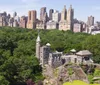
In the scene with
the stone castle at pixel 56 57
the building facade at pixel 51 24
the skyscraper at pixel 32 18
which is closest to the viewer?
the stone castle at pixel 56 57

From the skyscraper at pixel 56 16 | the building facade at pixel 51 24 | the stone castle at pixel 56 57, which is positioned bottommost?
the stone castle at pixel 56 57

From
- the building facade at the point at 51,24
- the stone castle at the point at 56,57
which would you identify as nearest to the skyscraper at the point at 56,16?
the building facade at the point at 51,24

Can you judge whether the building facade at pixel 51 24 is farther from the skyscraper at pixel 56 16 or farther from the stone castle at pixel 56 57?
the stone castle at pixel 56 57

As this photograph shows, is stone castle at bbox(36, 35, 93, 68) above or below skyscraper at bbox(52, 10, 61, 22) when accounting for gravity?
below

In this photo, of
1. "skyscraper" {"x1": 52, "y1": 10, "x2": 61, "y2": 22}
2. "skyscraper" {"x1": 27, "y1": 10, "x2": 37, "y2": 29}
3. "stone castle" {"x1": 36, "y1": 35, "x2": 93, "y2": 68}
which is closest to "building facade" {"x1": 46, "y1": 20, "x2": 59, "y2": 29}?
"skyscraper" {"x1": 27, "y1": 10, "x2": 37, "y2": 29}

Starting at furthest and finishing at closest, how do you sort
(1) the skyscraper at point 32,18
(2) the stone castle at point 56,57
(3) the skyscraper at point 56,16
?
(3) the skyscraper at point 56,16 < (1) the skyscraper at point 32,18 < (2) the stone castle at point 56,57

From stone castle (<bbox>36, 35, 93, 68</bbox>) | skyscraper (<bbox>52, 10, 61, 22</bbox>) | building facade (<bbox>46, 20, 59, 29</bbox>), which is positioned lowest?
stone castle (<bbox>36, 35, 93, 68</bbox>)

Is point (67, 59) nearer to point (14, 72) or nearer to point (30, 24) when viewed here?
point (14, 72)

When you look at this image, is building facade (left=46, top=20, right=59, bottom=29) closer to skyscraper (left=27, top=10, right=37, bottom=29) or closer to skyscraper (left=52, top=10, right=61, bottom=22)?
skyscraper (left=27, top=10, right=37, bottom=29)

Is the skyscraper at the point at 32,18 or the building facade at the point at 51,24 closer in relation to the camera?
the skyscraper at the point at 32,18

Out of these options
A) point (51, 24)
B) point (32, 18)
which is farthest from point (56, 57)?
point (51, 24)

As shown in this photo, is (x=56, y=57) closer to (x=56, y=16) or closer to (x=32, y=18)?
(x=32, y=18)
